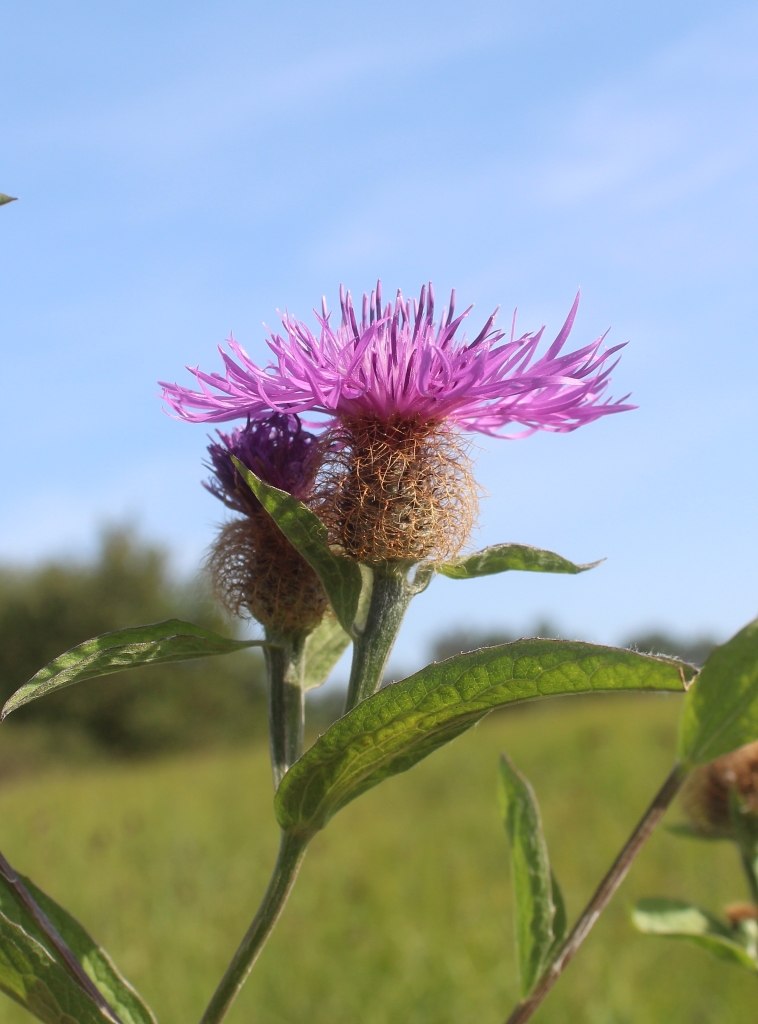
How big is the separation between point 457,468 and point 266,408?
31 centimetres

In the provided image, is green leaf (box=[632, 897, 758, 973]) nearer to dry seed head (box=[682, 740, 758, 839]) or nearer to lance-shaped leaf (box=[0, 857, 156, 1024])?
dry seed head (box=[682, 740, 758, 839])

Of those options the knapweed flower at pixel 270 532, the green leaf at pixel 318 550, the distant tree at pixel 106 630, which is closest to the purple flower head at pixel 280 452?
the knapweed flower at pixel 270 532

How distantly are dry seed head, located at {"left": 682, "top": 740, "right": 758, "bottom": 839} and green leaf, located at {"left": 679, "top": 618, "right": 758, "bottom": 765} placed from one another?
1284 millimetres

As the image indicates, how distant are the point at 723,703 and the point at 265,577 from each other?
69 cm

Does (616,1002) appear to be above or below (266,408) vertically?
below

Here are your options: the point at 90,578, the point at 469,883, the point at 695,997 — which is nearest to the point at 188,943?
the point at 469,883

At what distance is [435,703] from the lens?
93 cm

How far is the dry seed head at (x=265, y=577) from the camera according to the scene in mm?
1325

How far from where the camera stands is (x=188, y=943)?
10.1 meters

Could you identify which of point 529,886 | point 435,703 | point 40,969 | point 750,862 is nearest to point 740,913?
point 750,862

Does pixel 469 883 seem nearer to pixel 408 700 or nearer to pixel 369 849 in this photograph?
pixel 369 849

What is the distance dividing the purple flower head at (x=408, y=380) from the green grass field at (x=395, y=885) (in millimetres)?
8145

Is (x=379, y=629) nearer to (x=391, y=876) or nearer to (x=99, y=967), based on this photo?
(x=99, y=967)

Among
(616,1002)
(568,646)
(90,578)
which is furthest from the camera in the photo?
(90,578)
